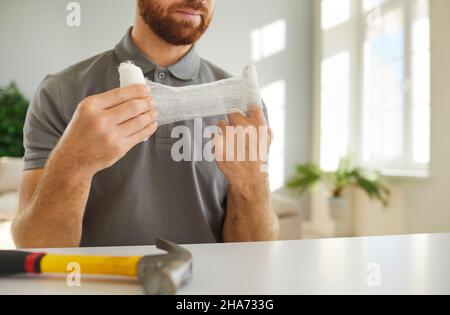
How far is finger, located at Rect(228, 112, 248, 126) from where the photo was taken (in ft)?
1.66

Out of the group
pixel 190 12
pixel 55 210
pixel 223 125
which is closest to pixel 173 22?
pixel 190 12

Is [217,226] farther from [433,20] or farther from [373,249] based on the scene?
[433,20]

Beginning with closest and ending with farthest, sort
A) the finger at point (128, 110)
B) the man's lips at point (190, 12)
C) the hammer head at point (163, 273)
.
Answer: the hammer head at point (163, 273)
the finger at point (128, 110)
the man's lips at point (190, 12)

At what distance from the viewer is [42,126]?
48cm

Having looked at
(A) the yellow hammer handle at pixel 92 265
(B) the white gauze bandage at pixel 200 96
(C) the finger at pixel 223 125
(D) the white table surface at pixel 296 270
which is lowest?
(D) the white table surface at pixel 296 270

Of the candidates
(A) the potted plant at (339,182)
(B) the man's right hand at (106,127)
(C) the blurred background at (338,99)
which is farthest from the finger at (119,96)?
(A) the potted plant at (339,182)

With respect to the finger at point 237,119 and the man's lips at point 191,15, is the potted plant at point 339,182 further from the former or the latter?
the man's lips at point 191,15

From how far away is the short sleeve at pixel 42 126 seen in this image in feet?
1.57

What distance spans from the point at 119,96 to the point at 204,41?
0.52 ft

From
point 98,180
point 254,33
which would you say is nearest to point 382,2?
point 254,33

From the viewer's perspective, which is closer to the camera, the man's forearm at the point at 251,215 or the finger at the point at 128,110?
the finger at the point at 128,110

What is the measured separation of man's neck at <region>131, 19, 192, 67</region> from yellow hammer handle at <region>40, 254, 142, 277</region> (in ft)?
0.88

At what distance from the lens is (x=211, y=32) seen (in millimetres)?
527

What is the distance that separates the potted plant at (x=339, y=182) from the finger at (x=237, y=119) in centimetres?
10
